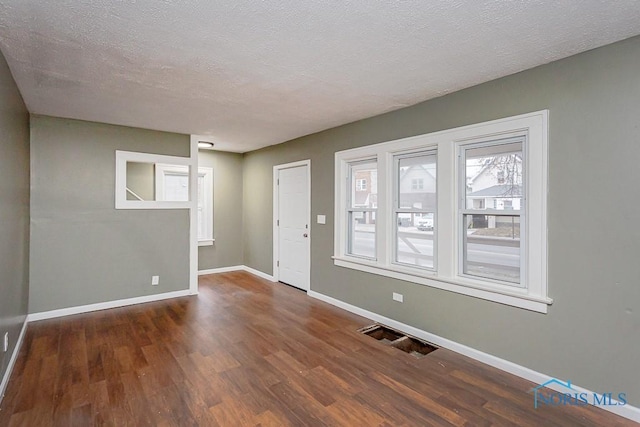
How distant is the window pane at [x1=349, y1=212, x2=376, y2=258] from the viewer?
4191mm

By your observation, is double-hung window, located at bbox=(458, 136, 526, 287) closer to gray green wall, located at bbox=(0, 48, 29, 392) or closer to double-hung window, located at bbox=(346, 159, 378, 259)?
double-hung window, located at bbox=(346, 159, 378, 259)

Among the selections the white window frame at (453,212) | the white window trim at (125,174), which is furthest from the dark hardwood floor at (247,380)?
the white window trim at (125,174)

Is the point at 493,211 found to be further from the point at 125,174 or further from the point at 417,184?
the point at 125,174

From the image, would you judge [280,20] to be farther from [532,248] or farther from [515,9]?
[532,248]

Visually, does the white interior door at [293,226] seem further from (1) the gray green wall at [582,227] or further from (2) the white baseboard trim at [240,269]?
(1) the gray green wall at [582,227]

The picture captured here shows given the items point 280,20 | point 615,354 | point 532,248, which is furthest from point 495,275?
point 280,20

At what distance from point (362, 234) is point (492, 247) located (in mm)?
1694

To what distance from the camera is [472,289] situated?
2.99 meters

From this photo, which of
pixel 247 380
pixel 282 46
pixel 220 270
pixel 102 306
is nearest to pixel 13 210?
pixel 102 306

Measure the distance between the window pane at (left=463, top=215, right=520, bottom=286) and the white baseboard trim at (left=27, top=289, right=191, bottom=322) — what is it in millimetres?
4053

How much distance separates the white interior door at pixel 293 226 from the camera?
5.22 meters

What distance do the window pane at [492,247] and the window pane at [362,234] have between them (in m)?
1.26

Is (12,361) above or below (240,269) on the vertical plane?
below

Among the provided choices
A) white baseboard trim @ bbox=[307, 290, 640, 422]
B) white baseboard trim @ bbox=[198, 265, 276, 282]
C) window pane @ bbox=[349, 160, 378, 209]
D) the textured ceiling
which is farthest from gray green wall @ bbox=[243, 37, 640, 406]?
white baseboard trim @ bbox=[198, 265, 276, 282]
